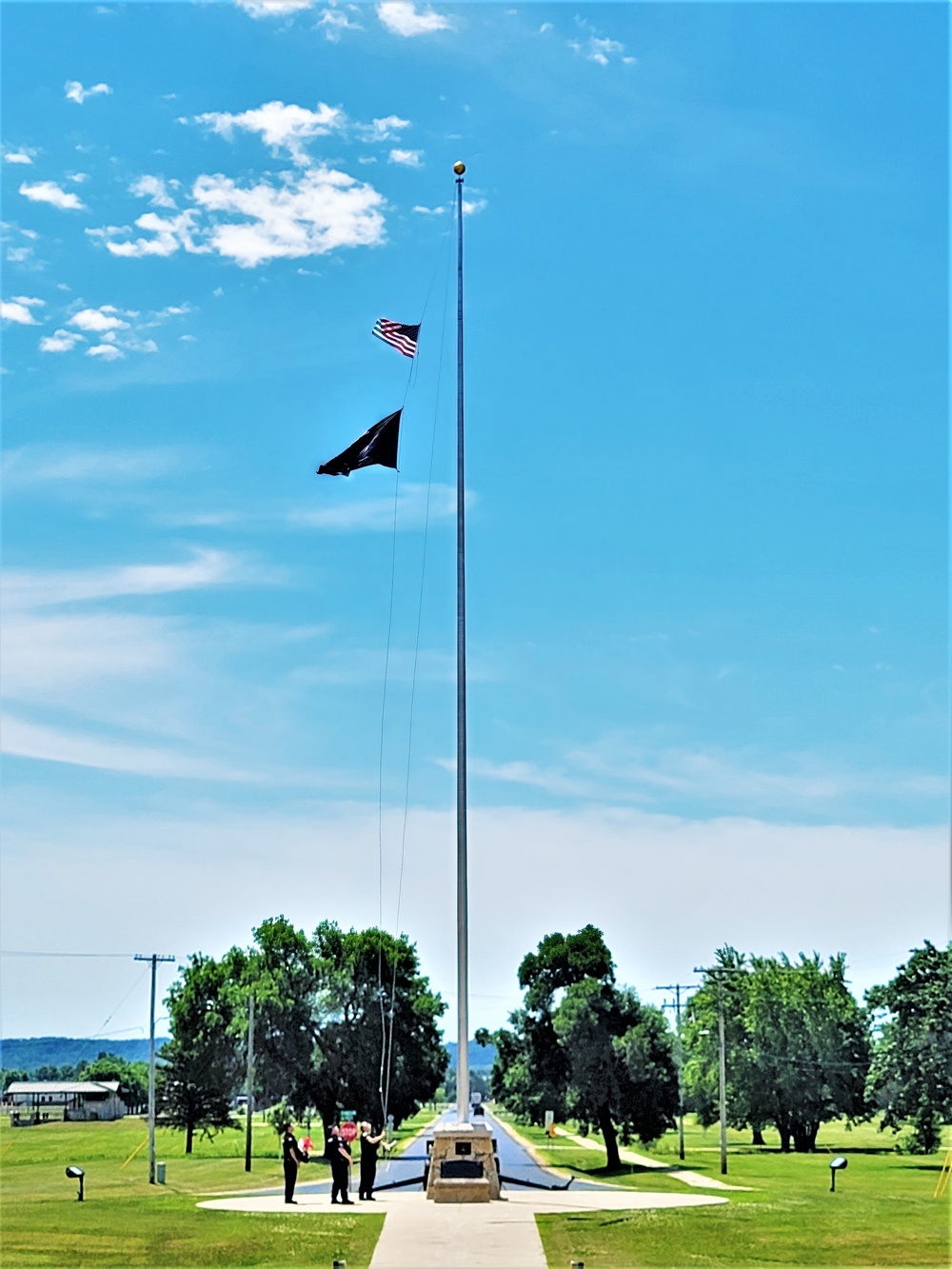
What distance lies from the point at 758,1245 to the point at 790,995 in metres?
58.1

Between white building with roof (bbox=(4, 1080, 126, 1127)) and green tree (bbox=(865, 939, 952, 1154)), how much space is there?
7261cm

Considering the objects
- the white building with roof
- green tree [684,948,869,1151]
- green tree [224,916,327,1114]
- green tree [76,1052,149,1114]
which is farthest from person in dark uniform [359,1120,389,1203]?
the white building with roof

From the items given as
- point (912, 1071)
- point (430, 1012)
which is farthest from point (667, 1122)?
point (430, 1012)

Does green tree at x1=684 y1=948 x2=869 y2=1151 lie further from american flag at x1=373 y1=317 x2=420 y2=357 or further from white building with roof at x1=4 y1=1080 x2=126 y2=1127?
white building with roof at x1=4 y1=1080 x2=126 y2=1127

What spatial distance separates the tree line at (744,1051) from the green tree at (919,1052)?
0.20 ft

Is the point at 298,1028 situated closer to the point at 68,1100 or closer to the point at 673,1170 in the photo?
the point at 673,1170

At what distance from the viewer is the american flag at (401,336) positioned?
3353 cm

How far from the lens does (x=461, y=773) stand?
31812 millimetres

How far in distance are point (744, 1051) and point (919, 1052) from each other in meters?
17.4

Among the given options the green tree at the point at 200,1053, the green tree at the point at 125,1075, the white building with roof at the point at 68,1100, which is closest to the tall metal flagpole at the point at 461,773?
the green tree at the point at 200,1053

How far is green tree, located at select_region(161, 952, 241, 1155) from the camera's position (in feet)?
217

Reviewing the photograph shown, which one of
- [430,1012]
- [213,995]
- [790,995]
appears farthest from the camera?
[790,995]

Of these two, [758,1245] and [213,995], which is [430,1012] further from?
[758,1245]

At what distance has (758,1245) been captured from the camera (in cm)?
2527
